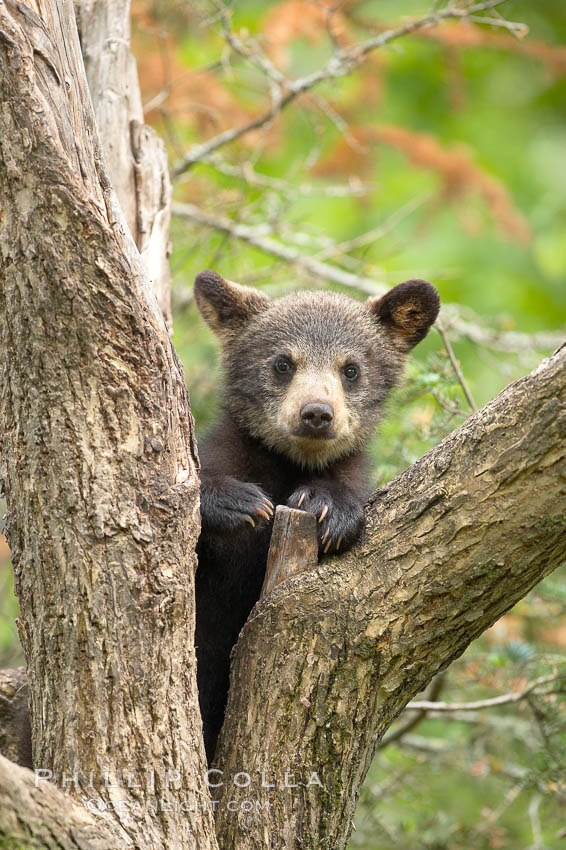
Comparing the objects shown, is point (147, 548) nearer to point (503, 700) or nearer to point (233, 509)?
point (233, 509)

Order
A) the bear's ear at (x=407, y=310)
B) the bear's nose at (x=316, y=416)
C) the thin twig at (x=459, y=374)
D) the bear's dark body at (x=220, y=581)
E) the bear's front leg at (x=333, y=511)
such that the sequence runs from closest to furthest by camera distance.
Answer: the bear's front leg at (x=333, y=511), the bear's dark body at (x=220, y=581), the bear's nose at (x=316, y=416), the thin twig at (x=459, y=374), the bear's ear at (x=407, y=310)

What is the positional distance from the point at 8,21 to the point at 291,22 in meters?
5.50

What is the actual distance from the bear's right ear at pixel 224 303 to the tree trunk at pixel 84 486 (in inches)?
92.4

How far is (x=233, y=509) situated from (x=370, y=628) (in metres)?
1.15

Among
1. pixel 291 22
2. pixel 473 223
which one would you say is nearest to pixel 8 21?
pixel 291 22

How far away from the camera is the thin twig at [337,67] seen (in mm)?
7102

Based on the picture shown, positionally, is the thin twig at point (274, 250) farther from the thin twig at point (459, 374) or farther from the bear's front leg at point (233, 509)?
the bear's front leg at point (233, 509)

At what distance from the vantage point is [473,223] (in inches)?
425

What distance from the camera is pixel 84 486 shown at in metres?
3.54

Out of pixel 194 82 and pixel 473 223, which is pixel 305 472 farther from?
pixel 473 223

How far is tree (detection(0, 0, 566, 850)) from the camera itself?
347 centimetres

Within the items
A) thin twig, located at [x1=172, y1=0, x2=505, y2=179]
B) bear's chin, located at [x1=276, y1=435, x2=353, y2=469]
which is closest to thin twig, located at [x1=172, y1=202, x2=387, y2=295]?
thin twig, located at [x1=172, y1=0, x2=505, y2=179]

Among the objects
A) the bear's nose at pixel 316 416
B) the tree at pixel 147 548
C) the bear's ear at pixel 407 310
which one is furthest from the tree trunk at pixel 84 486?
the bear's ear at pixel 407 310

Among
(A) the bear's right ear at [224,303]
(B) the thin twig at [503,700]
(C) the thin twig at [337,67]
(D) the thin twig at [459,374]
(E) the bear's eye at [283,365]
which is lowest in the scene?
(B) the thin twig at [503,700]
